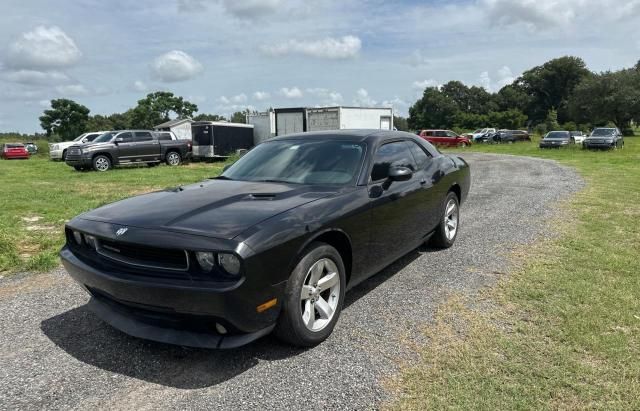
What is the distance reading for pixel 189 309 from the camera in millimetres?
2705

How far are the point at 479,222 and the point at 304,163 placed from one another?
3940mm

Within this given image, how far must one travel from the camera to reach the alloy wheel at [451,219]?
5.63 meters

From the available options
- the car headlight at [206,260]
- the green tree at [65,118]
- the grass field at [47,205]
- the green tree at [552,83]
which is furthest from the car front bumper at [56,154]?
the green tree at [552,83]

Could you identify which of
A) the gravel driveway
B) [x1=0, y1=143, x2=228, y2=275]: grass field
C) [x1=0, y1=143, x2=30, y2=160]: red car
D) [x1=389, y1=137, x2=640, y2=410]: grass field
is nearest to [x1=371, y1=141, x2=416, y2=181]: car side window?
the gravel driveway

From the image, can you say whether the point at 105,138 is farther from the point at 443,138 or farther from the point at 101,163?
the point at 443,138

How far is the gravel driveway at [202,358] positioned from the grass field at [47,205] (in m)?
0.93

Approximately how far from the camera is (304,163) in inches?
166

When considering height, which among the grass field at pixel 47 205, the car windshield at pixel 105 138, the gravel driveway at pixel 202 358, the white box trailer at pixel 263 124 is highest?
the white box trailer at pixel 263 124

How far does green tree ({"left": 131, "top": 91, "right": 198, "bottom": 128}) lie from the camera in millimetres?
80000

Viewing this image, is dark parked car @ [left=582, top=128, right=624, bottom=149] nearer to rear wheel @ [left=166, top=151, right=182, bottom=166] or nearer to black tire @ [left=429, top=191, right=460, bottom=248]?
rear wheel @ [left=166, top=151, right=182, bottom=166]

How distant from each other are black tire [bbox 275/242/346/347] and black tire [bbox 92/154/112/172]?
17.4 metres

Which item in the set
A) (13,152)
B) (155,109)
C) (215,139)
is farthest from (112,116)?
(215,139)

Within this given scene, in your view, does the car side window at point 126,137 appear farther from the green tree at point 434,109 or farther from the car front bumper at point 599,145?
the green tree at point 434,109

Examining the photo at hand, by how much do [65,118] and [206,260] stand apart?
267 ft
